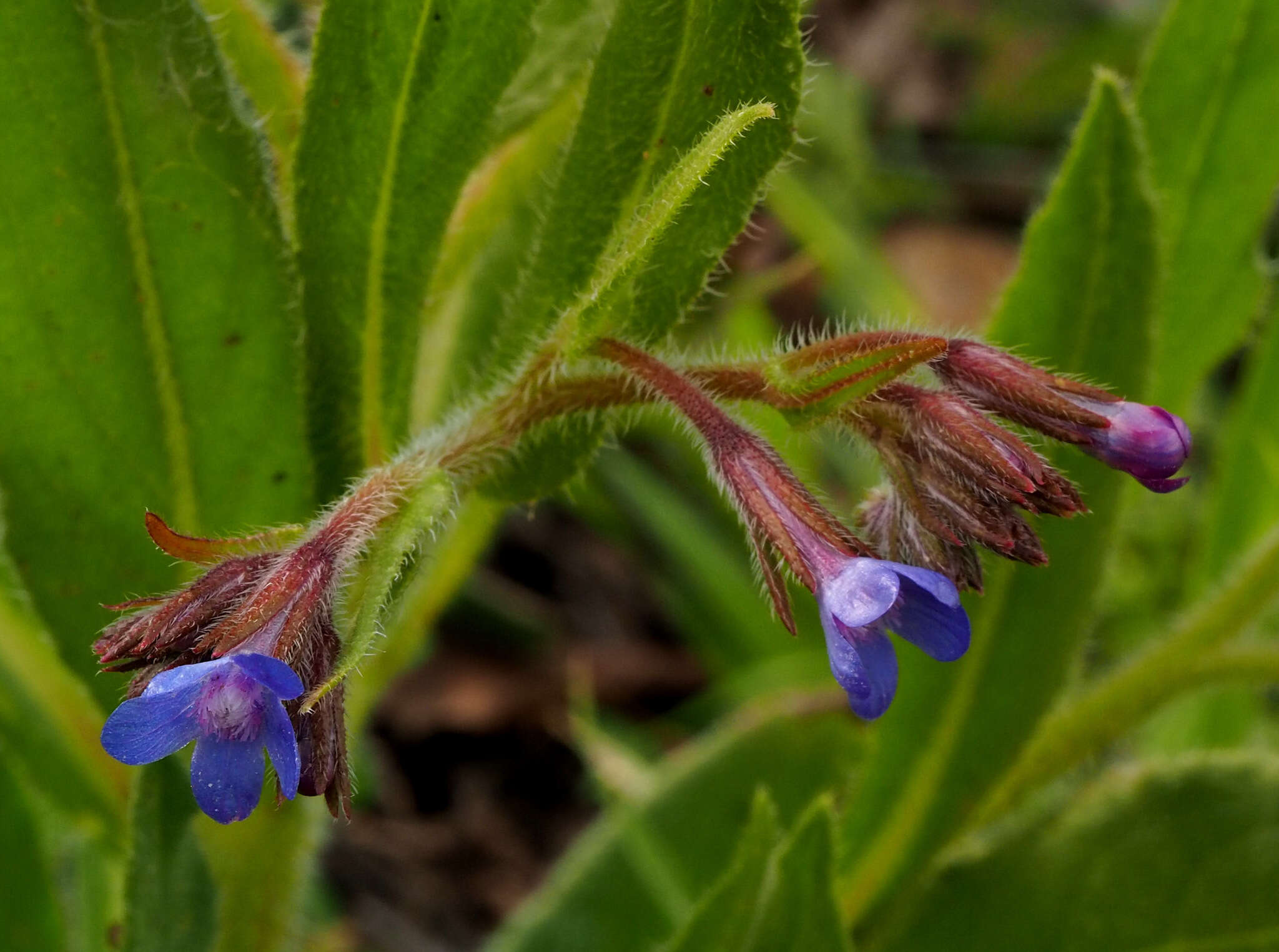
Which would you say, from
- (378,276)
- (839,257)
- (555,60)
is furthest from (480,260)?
(839,257)

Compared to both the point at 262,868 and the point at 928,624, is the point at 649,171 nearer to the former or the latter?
the point at 928,624

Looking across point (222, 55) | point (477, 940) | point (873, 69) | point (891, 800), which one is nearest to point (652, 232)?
point (222, 55)

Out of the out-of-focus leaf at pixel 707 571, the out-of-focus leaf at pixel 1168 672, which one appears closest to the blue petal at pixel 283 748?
the out-of-focus leaf at pixel 1168 672

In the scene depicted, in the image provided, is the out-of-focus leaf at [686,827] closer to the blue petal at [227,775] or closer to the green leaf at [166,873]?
the green leaf at [166,873]

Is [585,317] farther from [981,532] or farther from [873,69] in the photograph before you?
[873,69]

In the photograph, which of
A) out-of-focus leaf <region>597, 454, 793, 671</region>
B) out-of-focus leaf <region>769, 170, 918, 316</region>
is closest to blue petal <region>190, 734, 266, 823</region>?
out-of-focus leaf <region>597, 454, 793, 671</region>

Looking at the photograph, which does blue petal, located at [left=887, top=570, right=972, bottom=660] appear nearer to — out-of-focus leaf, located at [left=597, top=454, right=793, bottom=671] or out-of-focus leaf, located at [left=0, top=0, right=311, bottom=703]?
out-of-focus leaf, located at [left=0, top=0, right=311, bottom=703]

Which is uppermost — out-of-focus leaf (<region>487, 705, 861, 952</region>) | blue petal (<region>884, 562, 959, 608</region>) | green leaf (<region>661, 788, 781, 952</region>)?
blue petal (<region>884, 562, 959, 608</region>)
